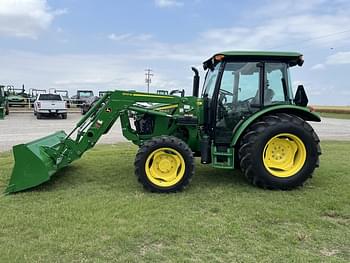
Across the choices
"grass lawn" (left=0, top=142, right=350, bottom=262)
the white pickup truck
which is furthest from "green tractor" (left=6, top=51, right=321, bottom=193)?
the white pickup truck

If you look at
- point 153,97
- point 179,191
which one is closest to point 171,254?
point 179,191

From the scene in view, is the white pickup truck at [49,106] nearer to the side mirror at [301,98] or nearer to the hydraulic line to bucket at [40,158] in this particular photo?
the hydraulic line to bucket at [40,158]

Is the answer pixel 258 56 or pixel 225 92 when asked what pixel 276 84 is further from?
pixel 225 92

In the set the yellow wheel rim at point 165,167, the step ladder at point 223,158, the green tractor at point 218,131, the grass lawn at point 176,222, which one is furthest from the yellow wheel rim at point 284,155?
the yellow wheel rim at point 165,167

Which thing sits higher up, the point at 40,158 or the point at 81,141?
the point at 81,141

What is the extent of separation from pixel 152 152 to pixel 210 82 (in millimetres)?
1757

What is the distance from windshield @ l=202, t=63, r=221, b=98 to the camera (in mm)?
6567

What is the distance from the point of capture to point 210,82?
680cm

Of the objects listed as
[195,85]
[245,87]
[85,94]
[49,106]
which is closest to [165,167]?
[245,87]

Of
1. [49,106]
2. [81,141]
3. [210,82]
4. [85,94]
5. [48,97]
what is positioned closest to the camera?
[81,141]

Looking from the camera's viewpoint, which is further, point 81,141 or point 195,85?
point 195,85

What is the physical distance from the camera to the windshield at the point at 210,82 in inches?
259

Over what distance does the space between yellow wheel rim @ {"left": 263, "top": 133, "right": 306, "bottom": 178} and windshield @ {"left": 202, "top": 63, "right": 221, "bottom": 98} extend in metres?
1.34

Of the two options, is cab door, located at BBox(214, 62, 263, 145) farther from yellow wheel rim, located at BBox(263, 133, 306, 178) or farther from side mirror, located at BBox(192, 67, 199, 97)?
side mirror, located at BBox(192, 67, 199, 97)
